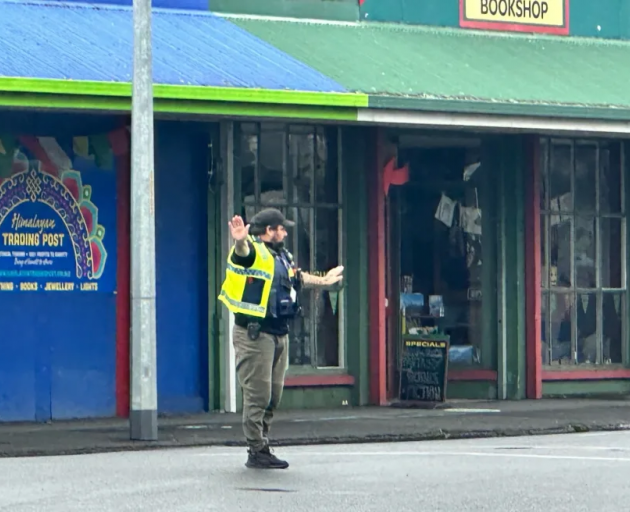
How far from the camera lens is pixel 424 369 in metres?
17.4

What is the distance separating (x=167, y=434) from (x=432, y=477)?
4233mm

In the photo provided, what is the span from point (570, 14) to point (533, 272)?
10.7 feet

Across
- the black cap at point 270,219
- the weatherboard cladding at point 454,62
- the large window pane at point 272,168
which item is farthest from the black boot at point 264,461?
the large window pane at point 272,168

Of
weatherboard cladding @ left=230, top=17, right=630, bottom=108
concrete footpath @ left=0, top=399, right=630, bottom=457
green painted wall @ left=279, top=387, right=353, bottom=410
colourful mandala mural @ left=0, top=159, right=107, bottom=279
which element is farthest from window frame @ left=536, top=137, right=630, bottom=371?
colourful mandala mural @ left=0, top=159, right=107, bottom=279

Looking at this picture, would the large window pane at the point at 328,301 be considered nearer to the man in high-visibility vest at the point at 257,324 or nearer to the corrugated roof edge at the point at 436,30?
the corrugated roof edge at the point at 436,30

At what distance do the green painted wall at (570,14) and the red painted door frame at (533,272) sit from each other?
175 centimetres

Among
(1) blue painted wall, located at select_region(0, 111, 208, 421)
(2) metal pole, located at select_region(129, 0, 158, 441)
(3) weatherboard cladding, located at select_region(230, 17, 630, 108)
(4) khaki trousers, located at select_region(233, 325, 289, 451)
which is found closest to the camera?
(4) khaki trousers, located at select_region(233, 325, 289, 451)

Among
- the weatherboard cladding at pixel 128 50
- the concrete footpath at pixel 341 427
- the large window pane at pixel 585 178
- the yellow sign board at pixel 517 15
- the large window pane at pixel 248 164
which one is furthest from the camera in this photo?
the large window pane at pixel 585 178

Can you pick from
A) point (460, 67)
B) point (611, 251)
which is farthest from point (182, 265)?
point (611, 251)

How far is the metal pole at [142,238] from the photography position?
13.5m

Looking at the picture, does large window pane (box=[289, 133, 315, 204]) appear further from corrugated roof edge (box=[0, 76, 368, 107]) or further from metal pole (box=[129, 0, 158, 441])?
metal pole (box=[129, 0, 158, 441])

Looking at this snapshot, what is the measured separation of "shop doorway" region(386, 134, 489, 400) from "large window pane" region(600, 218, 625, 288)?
1.67m

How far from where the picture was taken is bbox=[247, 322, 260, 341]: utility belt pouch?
433 inches

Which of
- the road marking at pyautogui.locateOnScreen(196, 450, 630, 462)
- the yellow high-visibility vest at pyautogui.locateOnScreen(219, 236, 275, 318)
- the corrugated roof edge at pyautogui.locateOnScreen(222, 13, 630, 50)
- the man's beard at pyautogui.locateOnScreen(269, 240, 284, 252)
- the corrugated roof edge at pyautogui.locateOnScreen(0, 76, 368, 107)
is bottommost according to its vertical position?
the road marking at pyautogui.locateOnScreen(196, 450, 630, 462)
